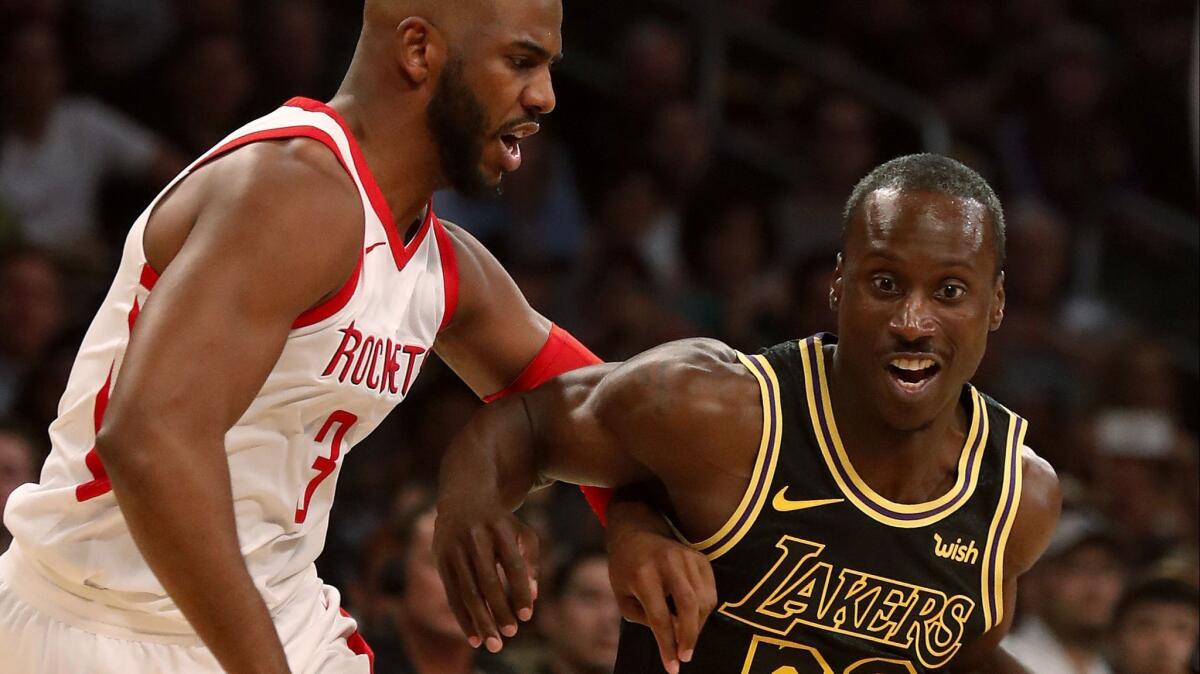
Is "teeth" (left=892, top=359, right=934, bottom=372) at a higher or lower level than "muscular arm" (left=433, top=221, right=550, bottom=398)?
higher

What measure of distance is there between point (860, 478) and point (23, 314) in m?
3.78

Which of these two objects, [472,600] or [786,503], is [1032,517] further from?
[472,600]

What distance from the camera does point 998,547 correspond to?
320 cm

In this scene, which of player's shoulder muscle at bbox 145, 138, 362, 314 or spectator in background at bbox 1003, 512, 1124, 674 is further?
spectator in background at bbox 1003, 512, 1124, 674

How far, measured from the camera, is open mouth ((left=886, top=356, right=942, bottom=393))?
3.02 meters

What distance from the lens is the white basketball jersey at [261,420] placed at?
2.72m

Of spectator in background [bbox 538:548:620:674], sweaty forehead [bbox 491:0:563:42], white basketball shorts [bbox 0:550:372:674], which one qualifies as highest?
sweaty forehead [bbox 491:0:563:42]

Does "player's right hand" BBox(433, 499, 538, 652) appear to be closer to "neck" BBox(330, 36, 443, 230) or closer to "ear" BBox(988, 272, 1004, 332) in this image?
"neck" BBox(330, 36, 443, 230)

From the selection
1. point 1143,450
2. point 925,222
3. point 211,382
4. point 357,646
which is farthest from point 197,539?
point 1143,450

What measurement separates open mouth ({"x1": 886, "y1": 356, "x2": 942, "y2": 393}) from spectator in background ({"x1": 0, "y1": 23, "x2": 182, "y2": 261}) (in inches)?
164

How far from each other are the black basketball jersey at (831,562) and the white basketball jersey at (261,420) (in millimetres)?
724

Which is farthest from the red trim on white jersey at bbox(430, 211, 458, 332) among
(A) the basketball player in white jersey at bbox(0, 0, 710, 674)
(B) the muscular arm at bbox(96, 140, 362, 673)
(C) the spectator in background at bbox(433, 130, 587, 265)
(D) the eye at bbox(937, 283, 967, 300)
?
(C) the spectator in background at bbox(433, 130, 587, 265)

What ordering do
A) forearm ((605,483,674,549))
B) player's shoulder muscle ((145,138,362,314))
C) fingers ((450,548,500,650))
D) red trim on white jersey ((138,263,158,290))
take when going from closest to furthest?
player's shoulder muscle ((145,138,362,314)) → red trim on white jersey ((138,263,158,290)) → fingers ((450,548,500,650)) → forearm ((605,483,674,549))

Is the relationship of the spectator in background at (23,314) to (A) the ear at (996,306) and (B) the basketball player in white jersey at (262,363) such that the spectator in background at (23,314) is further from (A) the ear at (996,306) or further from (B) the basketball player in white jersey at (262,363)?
(A) the ear at (996,306)
